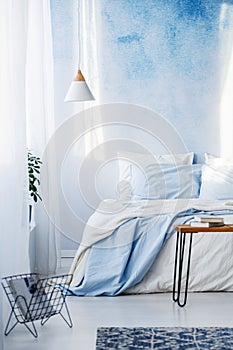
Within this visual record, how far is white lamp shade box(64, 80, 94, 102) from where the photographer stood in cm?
556

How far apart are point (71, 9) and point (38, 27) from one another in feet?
2.57

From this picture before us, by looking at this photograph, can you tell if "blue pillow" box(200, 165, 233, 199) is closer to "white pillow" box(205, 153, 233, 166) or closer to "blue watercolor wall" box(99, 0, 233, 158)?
"white pillow" box(205, 153, 233, 166)

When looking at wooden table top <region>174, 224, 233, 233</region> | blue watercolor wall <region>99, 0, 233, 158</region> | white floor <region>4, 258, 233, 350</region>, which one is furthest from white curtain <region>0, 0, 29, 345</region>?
blue watercolor wall <region>99, 0, 233, 158</region>

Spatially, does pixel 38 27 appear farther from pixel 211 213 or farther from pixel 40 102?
pixel 211 213

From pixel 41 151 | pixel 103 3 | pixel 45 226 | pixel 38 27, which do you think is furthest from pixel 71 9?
pixel 45 226

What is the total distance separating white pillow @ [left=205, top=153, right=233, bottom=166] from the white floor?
5.43 feet

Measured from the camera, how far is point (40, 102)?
216 inches

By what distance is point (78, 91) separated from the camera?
5.59 meters

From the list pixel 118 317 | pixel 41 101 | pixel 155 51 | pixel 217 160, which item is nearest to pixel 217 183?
pixel 217 160

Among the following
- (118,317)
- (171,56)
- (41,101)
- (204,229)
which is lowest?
(118,317)

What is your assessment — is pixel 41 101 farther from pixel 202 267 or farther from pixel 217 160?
pixel 202 267

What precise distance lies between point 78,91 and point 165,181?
1089mm

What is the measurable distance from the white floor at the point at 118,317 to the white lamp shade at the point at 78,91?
168 centimetres

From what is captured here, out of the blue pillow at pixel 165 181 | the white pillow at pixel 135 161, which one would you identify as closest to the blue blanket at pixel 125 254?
the blue pillow at pixel 165 181
